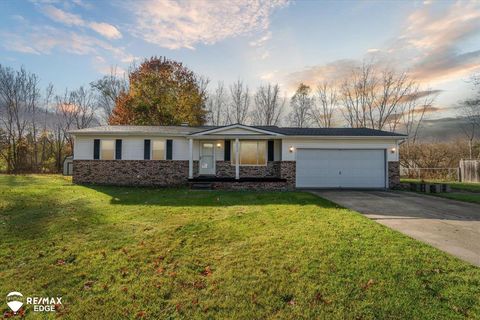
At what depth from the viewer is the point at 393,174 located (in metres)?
13.4

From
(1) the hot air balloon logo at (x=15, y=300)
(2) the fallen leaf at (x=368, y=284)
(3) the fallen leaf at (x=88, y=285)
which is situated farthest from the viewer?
(3) the fallen leaf at (x=88, y=285)

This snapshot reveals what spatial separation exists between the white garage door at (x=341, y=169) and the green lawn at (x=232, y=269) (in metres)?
7.16

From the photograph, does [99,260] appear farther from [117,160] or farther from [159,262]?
[117,160]

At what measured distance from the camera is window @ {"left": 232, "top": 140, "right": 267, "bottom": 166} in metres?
14.5

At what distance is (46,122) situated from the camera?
28.7m

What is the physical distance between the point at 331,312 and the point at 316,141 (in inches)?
459

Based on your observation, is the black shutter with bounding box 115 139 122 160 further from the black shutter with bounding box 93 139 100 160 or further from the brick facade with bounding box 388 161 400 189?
the brick facade with bounding box 388 161 400 189

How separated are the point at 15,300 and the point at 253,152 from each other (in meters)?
12.2

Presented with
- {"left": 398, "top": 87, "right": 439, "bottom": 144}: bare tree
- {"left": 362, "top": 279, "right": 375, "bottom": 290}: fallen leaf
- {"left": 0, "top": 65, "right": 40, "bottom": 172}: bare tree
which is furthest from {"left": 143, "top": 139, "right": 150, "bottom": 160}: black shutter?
{"left": 398, "top": 87, "right": 439, "bottom": 144}: bare tree

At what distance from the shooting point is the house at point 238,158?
13.4 m

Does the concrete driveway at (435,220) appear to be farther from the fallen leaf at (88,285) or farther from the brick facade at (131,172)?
the brick facade at (131,172)

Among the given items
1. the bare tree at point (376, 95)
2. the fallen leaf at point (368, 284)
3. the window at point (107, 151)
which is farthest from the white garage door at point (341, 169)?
the bare tree at point (376, 95)

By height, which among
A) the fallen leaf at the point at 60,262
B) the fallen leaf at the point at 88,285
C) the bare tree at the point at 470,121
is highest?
the bare tree at the point at 470,121

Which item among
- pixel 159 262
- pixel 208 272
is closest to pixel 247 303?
pixel 208 272
